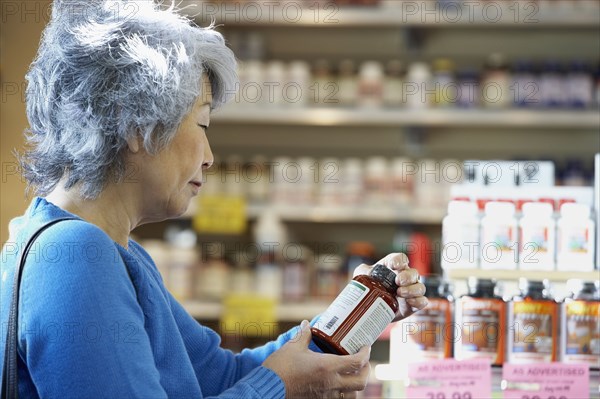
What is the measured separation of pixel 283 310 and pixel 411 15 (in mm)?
1467

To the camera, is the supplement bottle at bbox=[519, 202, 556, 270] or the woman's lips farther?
the supplement bottle at bbox=[519, 202, 556, 270]

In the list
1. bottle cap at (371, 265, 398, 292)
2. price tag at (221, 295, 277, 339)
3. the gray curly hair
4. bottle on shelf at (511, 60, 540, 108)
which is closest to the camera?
the gray curly hair

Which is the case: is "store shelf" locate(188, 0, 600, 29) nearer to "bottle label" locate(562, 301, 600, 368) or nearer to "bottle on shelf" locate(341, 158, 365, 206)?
"bottle on shelf" locate(341, 158, 365, 206)

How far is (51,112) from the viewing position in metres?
1.35

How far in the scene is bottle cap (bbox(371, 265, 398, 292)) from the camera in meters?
1.56

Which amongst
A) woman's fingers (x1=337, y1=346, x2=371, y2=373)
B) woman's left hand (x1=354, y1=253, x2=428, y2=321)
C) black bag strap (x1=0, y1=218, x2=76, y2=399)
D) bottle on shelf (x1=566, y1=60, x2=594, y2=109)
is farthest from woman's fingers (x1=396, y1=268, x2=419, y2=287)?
bottle on shelf (x1=566, y1=60, x2=594, y2=109)

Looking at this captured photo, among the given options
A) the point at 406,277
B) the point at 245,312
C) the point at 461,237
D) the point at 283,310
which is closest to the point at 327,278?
the point at 283,310

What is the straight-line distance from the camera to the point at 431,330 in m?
1.94

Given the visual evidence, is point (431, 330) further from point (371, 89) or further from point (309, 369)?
point (371, 89)

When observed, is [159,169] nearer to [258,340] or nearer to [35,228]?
[35,228]

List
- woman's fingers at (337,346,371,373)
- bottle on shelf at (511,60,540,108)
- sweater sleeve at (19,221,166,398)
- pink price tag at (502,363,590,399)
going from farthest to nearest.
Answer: bottle on shelf at (511,60,540,108) → pink price tag at (502,363,590,399) → woman's fingers at (337,346,371,373) → sweater sleeve at (19,221,166,398)

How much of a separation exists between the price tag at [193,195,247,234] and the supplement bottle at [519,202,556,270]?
200 cm

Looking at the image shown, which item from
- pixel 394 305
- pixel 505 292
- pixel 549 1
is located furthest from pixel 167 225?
pixel 394 305

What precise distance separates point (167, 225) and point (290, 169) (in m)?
0.76
